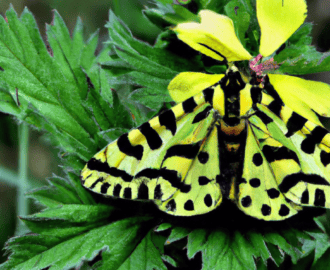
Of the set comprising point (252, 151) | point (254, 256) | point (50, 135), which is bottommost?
point (254, 256)

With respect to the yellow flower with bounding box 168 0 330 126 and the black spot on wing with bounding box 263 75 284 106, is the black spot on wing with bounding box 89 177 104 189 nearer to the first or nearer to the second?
the yellow flower with bounding box 168 0 330 126

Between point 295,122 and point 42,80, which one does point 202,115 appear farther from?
point 42,80

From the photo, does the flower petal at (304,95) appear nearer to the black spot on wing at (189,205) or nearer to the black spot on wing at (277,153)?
the black spot on wing at (277,153)

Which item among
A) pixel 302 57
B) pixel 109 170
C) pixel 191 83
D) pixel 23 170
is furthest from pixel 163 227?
pixel 23 170

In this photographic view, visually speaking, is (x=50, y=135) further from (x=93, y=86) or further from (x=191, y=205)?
(x=191, y=205)

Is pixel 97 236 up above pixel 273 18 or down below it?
below

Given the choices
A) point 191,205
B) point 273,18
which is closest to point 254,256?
point 191,205

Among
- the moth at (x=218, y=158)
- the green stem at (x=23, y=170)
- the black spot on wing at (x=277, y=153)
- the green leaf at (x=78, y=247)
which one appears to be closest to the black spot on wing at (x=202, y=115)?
the moth at (x=218, y=158)
